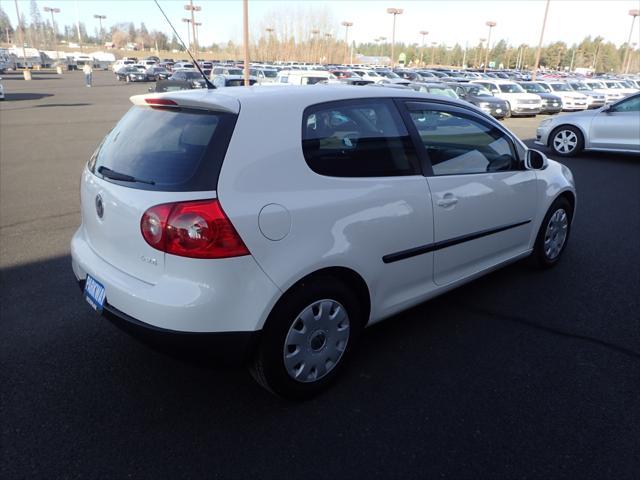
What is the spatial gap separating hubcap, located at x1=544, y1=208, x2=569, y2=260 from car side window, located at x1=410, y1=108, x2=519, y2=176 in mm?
894

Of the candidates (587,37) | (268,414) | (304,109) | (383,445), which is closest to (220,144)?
(304,109)

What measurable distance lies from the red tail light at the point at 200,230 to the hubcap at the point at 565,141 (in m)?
11.2

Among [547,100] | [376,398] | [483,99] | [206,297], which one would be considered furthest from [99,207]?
[547,100]

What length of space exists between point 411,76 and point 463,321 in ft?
117

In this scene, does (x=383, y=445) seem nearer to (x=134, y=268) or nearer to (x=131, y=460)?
(x=131, y=460)

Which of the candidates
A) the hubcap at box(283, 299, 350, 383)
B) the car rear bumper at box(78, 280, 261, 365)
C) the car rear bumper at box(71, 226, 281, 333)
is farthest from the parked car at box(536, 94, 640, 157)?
the car rear bumper at box(78, 280, 261, 365)

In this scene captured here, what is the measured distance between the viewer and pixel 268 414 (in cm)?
269

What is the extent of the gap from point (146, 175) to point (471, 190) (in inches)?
81.0

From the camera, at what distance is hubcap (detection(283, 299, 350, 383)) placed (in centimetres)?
264

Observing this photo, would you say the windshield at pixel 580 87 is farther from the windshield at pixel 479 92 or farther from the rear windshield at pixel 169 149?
the rear windshield at pixel 169 149

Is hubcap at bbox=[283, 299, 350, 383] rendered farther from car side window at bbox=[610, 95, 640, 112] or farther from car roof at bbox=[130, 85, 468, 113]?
car side window at bbox=[610, 95, 640, 112]

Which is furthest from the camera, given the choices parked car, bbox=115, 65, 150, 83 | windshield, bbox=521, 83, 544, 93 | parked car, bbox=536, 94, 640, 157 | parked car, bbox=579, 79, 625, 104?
parked car, bbox=115, 65, 150, 83

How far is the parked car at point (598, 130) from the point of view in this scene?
10492 mm

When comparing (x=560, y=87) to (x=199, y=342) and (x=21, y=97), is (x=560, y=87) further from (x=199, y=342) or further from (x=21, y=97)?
(x=199, y=342)
